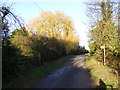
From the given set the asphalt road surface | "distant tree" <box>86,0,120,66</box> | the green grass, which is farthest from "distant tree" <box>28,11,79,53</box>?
the green grass

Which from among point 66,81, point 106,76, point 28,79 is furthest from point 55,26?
point 106,76

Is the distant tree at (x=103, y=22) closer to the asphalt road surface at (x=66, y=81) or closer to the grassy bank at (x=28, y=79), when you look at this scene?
the asphalt road surface at (x=66, y=81)

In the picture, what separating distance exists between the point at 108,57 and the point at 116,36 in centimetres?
577

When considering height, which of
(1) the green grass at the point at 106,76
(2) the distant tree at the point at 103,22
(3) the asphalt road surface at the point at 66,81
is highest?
(2) the distant tree at the point at 103,22

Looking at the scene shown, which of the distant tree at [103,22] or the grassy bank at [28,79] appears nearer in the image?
the grassy bank at [28,79]

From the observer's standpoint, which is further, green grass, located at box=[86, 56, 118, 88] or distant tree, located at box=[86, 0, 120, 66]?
distant tree, located at box=[86, 0, 120, 66]

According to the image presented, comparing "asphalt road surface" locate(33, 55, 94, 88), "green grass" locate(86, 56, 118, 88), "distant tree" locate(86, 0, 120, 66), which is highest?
"distant tree" locate(86, 0, 120, 66)

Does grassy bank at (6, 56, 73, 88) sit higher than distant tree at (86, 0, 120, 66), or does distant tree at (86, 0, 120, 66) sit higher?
distant tree at (86, 0, 120, 66)

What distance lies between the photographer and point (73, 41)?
33.9 metres

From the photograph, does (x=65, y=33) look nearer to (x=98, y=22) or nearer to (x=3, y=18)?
(x=98, y=22)

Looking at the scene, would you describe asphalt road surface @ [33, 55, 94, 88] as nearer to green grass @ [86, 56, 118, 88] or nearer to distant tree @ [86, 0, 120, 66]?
green grass @ [86, 56, 118, 88]

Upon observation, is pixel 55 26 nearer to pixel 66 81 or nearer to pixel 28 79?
pixel 28 79

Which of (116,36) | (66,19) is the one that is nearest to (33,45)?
(116,36)

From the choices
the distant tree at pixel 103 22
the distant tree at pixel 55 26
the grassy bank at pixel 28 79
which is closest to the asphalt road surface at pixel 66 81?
the grassy bank at pixel 28 79
